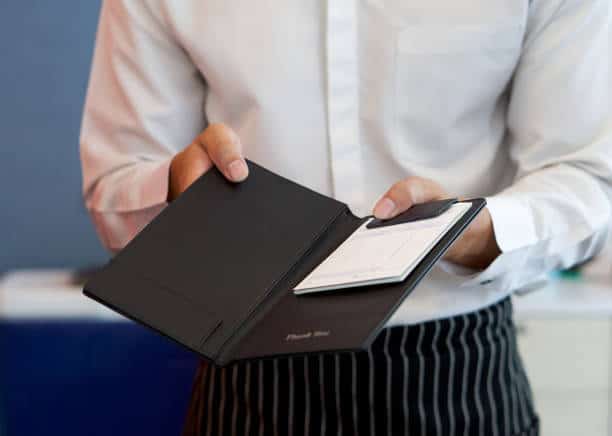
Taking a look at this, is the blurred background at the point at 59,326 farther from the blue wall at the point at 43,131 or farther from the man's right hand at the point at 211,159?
the man's right hand at the point at 211,159

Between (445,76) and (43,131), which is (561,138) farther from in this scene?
(43,131)

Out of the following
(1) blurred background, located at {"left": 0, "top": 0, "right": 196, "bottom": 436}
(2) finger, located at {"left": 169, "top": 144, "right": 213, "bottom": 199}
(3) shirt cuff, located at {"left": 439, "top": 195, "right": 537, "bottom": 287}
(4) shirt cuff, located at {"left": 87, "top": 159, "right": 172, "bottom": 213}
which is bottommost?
(1) blurred background, located at {"left": 0, "top": 0, "right": 196, "bottom": 436}

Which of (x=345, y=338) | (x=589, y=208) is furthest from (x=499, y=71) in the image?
(x=345, y=338)

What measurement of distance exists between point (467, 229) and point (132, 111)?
0.39 m

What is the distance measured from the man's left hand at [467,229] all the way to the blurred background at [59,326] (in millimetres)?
1109

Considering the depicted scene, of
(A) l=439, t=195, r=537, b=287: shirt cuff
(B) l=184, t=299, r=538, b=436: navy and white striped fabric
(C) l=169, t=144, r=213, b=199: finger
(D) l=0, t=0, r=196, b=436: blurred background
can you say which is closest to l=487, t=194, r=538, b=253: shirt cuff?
(A) l=439, t=195, r=537, b=287: shirt cuff

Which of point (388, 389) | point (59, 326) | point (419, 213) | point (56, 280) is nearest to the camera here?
point (419, 213)

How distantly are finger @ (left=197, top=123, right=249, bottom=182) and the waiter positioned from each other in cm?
6

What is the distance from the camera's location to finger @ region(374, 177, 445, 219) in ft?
2.62

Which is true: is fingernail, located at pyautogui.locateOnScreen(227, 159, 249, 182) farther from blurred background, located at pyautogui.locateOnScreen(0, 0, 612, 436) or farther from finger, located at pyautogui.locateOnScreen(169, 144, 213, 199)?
blurred background, located at pyautogui.locateOnScreen(0, 0, 612, 436)

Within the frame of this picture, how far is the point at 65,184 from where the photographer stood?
1986 millimetres

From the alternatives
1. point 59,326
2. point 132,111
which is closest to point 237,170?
point 132,111

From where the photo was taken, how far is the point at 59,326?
6.12 ft

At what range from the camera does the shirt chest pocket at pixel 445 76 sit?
3.08 feet
